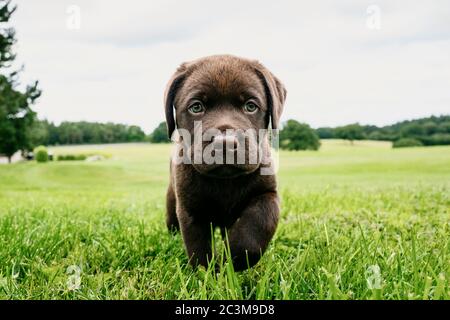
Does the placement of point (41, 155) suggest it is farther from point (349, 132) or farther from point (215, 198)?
point (215, 198)

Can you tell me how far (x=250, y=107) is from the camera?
327 centimetres

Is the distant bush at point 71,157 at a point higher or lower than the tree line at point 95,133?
lower

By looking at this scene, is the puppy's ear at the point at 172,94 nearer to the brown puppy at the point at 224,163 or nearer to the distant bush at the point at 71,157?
the brown puppy at the point at 224,163

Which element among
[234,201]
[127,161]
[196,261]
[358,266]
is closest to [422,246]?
[358,266]

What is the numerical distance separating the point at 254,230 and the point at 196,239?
1.52 feet

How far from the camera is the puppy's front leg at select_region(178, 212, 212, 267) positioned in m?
3.17

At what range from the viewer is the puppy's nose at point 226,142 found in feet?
8.91

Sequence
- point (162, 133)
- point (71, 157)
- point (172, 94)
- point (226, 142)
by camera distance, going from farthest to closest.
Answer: point (71, 157) < point (162, 133) < point (172, 94) < point (226, 142)

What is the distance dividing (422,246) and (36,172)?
21.8 metres

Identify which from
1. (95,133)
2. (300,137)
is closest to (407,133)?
(95,133)

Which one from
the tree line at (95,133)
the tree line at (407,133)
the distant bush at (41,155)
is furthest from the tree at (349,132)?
the distant bush at (41,155)

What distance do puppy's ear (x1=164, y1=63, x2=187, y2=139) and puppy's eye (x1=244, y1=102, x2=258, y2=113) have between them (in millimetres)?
597

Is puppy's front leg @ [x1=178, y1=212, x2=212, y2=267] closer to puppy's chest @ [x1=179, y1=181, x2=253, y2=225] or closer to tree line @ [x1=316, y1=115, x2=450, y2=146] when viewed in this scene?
puppy's chest @ [x1=179, y1=181, x2=253, y2=225]
